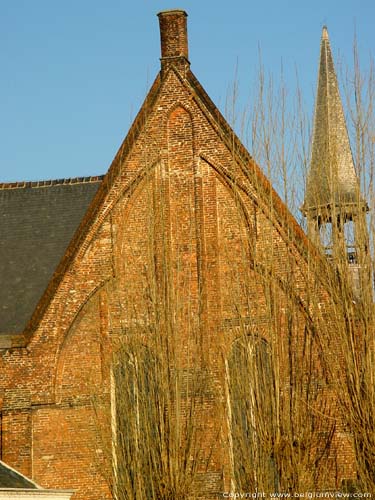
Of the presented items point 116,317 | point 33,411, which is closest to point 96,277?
point 116,317

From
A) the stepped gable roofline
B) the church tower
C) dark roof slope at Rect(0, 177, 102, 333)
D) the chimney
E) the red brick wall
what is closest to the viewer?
the church tower

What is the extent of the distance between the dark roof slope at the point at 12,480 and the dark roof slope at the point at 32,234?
4.08 meters

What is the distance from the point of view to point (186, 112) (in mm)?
23672

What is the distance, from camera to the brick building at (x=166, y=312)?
21.2 metres

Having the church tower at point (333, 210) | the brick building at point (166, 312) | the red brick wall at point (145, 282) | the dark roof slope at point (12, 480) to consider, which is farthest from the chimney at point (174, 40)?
the dark roof slope at point (12, 480)

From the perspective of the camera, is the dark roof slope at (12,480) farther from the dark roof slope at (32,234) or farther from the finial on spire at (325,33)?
the finial on spire at (325,33)

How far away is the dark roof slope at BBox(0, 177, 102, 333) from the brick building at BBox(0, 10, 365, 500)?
7.75 feet

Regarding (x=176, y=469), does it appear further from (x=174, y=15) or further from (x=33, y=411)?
(x=174, y=15)

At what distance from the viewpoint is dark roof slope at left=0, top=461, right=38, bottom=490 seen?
21.0 m

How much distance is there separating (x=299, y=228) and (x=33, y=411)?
19.6 ft

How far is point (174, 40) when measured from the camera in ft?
79.1

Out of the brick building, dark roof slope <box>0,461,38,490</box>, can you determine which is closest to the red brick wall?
the brick building

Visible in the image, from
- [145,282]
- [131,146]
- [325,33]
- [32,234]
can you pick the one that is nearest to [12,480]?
[145,282]

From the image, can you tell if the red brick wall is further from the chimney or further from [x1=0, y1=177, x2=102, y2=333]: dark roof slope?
[x1=0, y1=177, x2=102, y2=333]: dark roof slope
